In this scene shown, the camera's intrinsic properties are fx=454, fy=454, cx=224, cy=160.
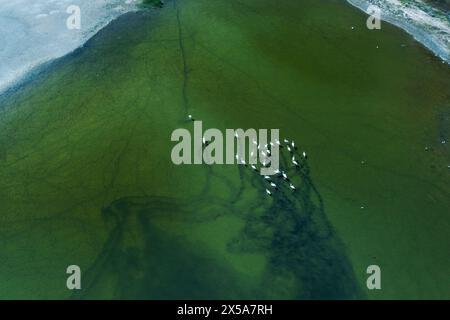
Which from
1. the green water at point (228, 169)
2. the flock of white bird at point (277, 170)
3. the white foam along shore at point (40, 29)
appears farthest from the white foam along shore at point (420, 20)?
the white foam along shore at point (40, 29)

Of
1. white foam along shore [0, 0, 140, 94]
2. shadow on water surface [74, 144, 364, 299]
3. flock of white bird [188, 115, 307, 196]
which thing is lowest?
shadow on water surface [74, 144, 364, 299]

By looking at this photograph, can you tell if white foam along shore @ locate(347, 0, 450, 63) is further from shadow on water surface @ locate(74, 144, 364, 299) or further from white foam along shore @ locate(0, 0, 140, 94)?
white foam along shore @ locate(0, 0, 140, 94)

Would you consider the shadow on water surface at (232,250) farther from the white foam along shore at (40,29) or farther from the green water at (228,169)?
the white foam along shore at (40,29)

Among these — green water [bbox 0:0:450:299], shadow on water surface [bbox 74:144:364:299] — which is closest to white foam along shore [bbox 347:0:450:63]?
green water [bbox 0:0:450:299]

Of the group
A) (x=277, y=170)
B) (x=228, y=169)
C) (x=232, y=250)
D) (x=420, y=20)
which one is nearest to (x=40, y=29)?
(x=228, y=169)

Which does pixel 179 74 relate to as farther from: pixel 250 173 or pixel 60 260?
pixel 60 260

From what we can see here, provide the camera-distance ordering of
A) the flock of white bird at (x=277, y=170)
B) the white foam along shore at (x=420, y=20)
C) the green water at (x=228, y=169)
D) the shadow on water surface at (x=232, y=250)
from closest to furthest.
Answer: the shadow on water surface at (x=232, y=250), the green water at (x=228, y=169), the flock of white bird at (x=277, y=170), the white foam along shore at (x=420, y=20)

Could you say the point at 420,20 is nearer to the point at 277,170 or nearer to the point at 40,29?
the point at 277,170
